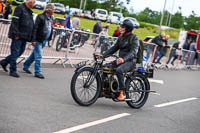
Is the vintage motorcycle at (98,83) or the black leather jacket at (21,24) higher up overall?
the black leather jacket at (21,24)

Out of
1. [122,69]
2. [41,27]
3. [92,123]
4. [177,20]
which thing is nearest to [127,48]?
[122,69]

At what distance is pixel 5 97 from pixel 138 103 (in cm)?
274

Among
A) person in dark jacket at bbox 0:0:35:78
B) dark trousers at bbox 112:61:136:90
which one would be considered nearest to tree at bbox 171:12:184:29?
person in dark jacket at bbox 0:0:35:78

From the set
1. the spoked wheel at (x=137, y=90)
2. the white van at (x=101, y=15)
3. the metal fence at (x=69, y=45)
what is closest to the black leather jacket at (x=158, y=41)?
the metal fence at (x=69, y=45)

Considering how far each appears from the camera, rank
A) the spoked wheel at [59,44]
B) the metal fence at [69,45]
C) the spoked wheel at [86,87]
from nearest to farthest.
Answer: the spoked wheel at [86,87] → the metal fence at [69,45] → the spoked wheel at [59,44]

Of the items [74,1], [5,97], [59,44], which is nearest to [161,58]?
[59,44]

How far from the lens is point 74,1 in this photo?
94.4 m

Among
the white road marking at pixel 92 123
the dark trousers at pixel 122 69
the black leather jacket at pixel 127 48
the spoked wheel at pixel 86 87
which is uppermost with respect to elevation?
the black leather jacket at pixel 127 48

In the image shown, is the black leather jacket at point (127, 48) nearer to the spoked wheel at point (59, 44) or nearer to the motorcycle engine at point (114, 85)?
the motorcycle engine at point (114, 85)

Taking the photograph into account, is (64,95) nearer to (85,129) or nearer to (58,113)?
(58,113)

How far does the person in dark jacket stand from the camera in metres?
9.85

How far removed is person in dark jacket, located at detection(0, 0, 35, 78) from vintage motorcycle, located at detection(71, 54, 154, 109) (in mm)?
2505

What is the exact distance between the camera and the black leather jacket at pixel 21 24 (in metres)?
9.84

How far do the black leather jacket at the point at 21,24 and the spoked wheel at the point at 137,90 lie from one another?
9.81ft
